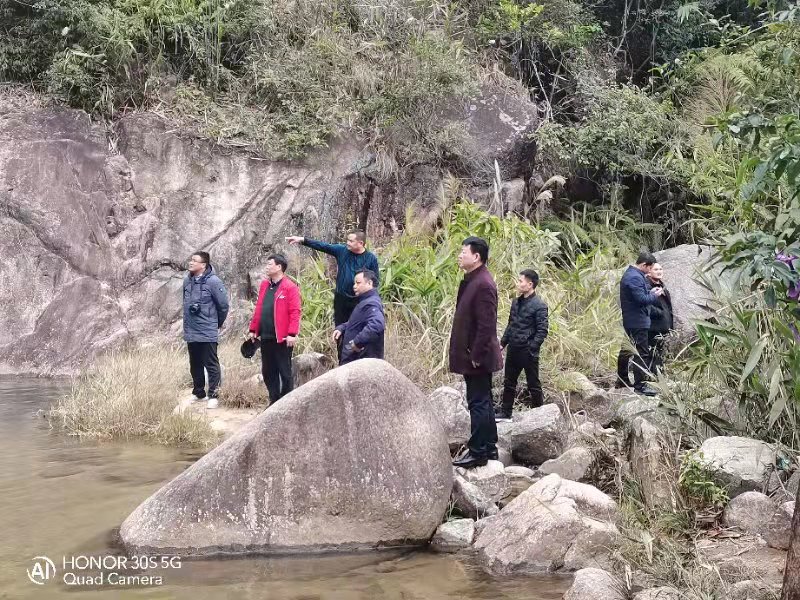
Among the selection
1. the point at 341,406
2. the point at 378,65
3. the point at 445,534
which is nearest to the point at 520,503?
the point at 445,534

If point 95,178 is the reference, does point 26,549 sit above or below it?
below

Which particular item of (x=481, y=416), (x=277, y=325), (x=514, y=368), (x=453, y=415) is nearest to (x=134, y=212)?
(x=277, y=325)

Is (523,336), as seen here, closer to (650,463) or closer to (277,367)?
(277,367)

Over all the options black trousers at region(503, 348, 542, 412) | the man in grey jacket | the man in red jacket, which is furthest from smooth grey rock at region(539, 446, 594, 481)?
the man in grey jacket

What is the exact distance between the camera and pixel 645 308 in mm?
8906

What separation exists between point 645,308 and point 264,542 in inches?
206

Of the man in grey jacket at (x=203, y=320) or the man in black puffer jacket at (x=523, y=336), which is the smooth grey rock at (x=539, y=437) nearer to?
the man in black puffer jacket at (x=523, y=336)

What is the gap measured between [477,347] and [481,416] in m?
0.55

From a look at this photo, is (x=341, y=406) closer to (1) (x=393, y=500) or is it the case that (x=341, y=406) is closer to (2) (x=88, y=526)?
(1) (x=393, y=500)

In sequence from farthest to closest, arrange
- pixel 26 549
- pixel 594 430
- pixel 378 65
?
pixel 378 65
pixel 594 430
pixel 26 549

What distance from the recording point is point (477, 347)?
6504 mm

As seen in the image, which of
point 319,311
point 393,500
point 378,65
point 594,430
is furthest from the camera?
point 378,65

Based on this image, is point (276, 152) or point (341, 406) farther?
point (276, 152)

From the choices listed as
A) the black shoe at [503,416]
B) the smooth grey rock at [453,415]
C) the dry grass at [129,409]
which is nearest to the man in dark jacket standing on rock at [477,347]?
the smooth grey rock at [453,415]
